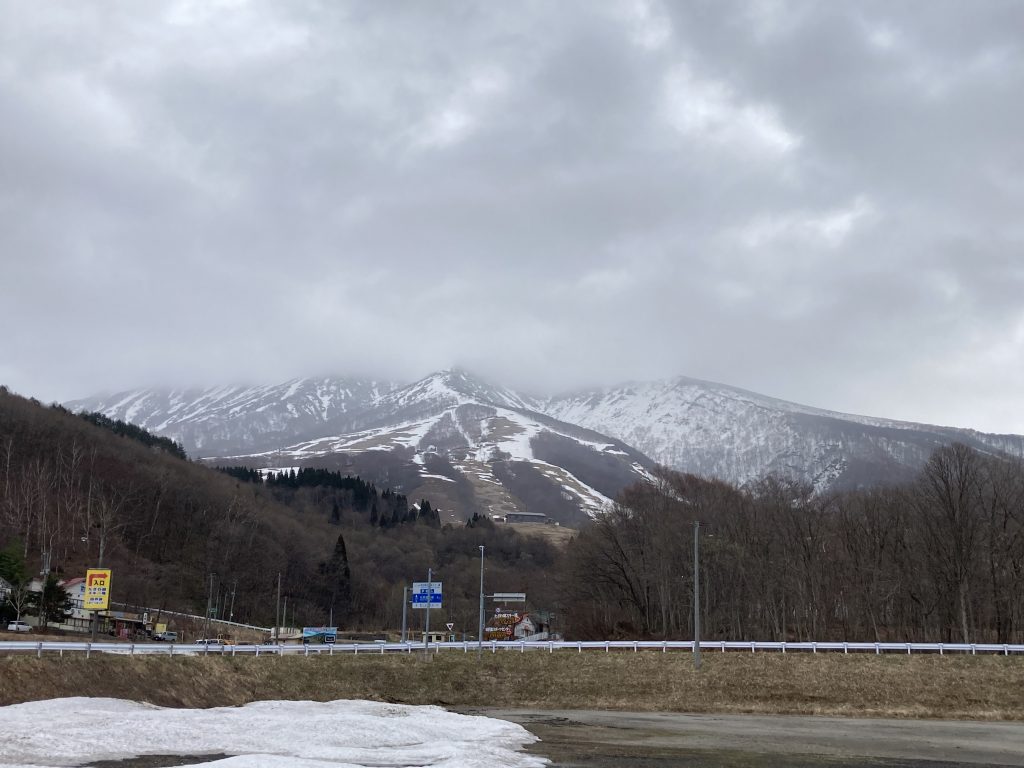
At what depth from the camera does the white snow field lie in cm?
2369

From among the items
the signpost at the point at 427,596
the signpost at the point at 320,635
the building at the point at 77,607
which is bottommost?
the signpost at the point at 320,635

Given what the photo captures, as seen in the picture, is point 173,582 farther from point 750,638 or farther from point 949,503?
point 949,503

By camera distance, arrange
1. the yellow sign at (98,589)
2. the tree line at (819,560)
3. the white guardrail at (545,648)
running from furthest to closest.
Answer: the tree line at (819,560) < the yellow sign at (98,589) < the white guardrail at (545,648)

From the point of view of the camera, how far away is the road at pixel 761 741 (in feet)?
91.6

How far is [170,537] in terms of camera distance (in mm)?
151875

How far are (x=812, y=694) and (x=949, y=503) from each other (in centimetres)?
2590

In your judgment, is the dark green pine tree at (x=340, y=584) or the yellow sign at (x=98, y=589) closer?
the yellow sign at (x=98, y=589)

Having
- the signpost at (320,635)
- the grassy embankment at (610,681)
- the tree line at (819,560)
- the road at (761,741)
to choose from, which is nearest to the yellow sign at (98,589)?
the grassy embankment at (610,681)

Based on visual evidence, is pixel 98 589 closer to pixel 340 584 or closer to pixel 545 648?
pixel 545 648

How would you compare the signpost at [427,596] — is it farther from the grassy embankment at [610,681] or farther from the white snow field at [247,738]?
the white snow field at [247,738]

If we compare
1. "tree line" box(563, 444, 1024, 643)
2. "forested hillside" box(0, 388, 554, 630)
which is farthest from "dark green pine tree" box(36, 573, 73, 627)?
"tree line" box(563, 444, 1024, 643)

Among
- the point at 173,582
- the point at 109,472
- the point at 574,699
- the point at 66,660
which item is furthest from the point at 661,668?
the point at 109,472

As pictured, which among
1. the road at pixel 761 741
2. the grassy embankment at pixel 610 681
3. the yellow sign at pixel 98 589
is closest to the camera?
the road at pixel 761 741

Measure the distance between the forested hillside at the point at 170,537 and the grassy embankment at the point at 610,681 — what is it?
245 ft
